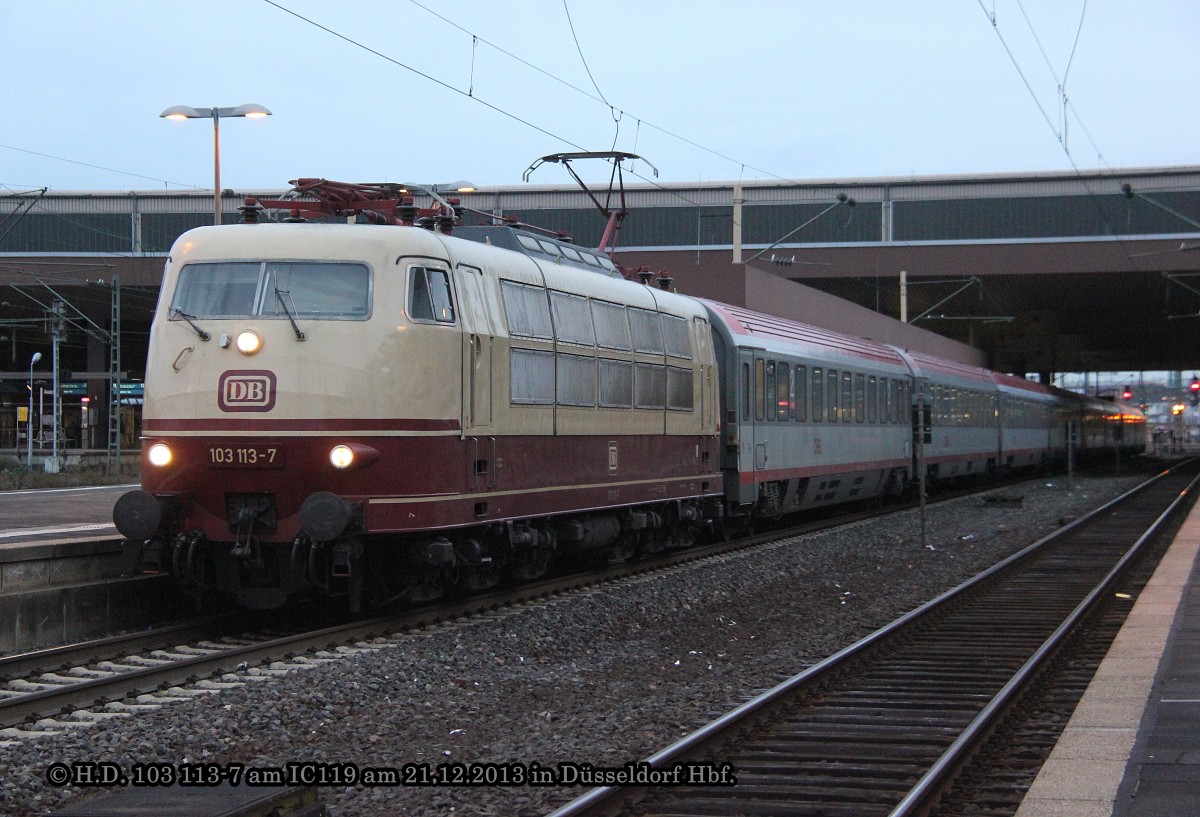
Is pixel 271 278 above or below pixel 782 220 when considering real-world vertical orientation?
below

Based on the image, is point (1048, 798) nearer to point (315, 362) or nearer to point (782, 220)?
point (315, 362)

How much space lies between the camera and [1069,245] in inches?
1828

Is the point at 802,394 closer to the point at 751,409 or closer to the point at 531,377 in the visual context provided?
the point at 751,409

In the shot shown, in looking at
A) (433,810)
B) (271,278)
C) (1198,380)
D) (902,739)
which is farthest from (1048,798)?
(1198,380)

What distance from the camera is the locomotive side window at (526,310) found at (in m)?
13.4

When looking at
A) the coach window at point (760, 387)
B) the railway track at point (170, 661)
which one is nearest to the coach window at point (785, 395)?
the coach window at point (760, 387)

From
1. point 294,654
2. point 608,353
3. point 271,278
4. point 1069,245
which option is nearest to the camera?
point 294,654

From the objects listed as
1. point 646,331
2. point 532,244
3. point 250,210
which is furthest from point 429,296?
point 646,331

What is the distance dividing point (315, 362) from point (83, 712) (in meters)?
3.69

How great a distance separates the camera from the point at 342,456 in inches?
452

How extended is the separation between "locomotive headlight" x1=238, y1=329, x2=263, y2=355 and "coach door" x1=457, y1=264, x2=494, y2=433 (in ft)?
5.86

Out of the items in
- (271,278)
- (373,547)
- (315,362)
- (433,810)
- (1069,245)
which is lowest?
(433,810)

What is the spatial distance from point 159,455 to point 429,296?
2.72 meters

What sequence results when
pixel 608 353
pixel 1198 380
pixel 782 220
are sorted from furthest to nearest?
pixel 782 220
pixel 1198 380
pixel 608 353
